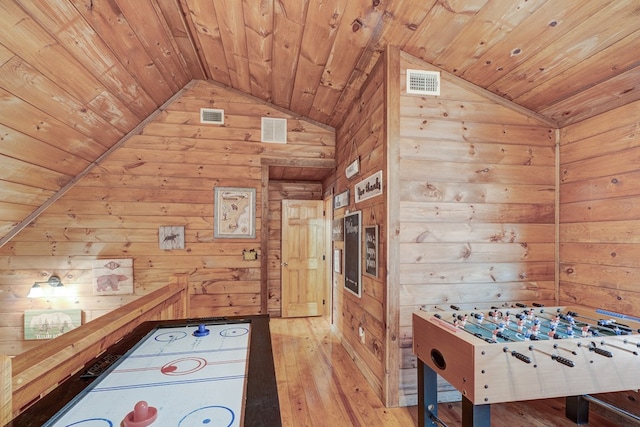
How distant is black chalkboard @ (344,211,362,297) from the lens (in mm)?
3053

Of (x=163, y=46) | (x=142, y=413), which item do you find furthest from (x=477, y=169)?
(x=163, y=46)

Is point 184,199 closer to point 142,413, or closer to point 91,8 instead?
point 91,8

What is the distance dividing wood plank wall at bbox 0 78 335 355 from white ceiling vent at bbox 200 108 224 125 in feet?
0.18

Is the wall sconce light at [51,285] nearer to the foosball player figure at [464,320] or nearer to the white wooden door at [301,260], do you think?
the white wooden door at [301,260]

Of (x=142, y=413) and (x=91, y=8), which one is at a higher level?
(x=91, y=8)

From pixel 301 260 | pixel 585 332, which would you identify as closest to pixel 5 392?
pixel 585 332

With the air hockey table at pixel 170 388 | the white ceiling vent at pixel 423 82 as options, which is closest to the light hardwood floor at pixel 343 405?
the air hockey table at pixel 170 388

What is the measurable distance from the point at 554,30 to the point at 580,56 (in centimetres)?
29

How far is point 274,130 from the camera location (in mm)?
3930

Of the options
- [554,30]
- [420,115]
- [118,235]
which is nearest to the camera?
[554,30]

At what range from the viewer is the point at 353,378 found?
282cm

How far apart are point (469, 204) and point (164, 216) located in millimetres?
3280

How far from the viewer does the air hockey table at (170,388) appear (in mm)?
836

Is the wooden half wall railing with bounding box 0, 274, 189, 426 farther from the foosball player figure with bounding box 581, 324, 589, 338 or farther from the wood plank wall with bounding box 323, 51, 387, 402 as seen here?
the foosball player figure with bounding box 581, 324, 589, 338
